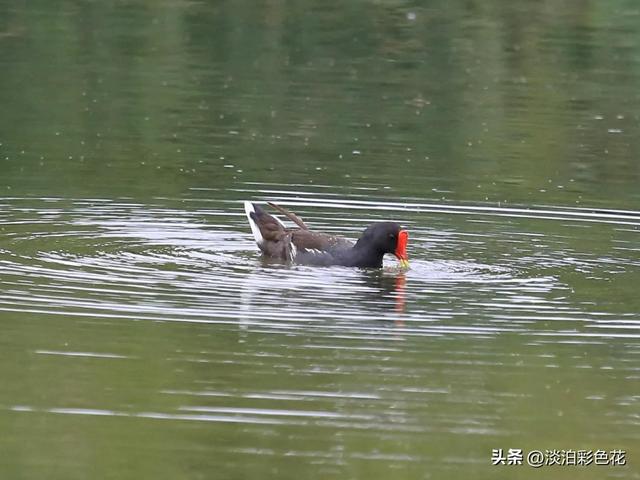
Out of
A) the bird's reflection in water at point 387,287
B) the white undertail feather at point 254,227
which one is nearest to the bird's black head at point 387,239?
the bird's reflection in water at point 387,287

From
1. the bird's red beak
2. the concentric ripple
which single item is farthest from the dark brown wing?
the bird's red beak

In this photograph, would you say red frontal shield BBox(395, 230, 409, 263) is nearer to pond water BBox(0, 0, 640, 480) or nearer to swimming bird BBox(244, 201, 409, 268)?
swimming bird BBox(244, 201, 409, 268)

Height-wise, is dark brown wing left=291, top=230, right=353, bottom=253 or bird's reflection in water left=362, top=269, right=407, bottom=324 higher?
dark brown wing left=291, top=230, right=353, bottom=253

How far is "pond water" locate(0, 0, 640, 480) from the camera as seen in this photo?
9.53 meters

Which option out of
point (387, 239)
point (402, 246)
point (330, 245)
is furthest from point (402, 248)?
point (330, 245)

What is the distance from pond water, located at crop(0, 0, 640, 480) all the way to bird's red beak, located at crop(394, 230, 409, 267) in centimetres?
10

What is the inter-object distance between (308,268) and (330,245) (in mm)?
290

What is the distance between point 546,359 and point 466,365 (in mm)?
626

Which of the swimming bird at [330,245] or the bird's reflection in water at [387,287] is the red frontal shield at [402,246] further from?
the bird's reflection in water at [387,287]

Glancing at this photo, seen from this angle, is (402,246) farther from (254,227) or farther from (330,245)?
(254,227)

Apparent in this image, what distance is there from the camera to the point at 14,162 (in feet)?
63.3

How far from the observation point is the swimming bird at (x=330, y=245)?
14469 mm

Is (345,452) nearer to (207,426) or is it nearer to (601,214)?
(207,426)

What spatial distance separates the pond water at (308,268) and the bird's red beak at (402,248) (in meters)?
0.10
